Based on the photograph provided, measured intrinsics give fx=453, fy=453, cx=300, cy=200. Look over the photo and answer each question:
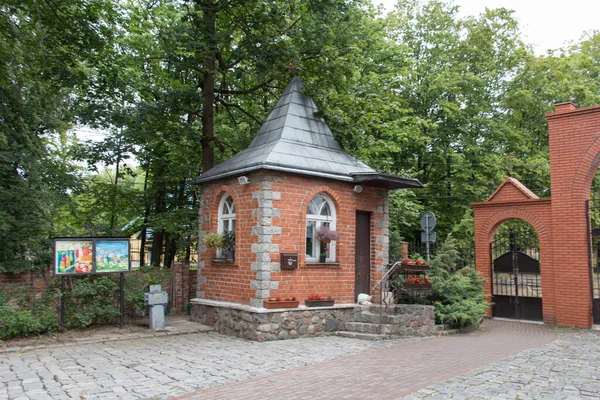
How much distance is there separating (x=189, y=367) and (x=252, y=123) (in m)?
11.3

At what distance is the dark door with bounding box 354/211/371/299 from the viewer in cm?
1114

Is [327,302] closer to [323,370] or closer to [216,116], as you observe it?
[323,370]

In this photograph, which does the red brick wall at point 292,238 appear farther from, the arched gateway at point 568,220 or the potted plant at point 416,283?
the arched gateway at point 568,220

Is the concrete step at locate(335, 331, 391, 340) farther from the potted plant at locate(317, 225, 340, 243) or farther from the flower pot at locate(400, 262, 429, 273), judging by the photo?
the potted plant at locate(317, 225, 340, 243)

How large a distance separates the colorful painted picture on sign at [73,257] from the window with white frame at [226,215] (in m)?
2.96

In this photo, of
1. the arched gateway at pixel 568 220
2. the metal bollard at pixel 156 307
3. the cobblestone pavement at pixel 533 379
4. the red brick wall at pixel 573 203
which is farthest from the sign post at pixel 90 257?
the red brick wall at pixel 573 203

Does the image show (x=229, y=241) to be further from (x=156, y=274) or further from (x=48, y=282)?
(x=48, y=282)

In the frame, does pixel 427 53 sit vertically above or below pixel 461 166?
above

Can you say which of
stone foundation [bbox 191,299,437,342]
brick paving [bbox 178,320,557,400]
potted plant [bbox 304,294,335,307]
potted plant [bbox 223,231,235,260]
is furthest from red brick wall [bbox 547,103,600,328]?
potted plant [bbox 223,231,235,260]

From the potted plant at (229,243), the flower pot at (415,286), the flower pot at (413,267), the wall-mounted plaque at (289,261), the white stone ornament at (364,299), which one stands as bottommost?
the white stone ornament at (364,299)

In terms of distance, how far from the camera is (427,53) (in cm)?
2297

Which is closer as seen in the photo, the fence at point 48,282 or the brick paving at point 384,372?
the brick paving at point 384,372

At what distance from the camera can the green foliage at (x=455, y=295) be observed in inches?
416

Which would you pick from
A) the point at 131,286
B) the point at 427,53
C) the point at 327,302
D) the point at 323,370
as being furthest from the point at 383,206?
the point at 427,53
